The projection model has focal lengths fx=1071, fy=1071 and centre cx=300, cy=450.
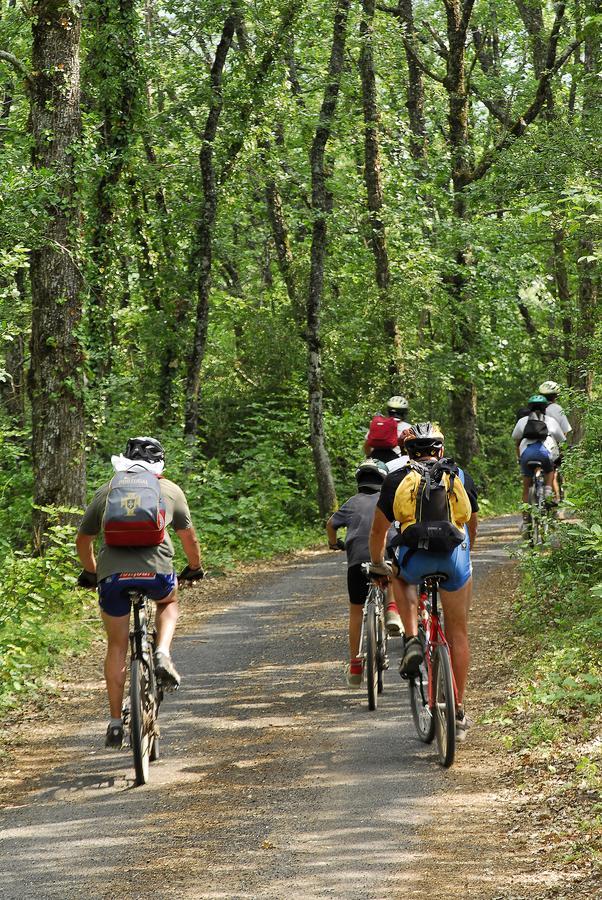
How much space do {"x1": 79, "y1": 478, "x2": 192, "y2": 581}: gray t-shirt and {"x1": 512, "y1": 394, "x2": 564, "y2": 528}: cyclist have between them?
304 inches

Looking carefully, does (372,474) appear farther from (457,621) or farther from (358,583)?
(457,621)

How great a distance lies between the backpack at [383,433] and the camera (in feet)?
30.2

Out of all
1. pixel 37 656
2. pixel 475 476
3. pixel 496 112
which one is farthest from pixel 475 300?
pixel 37 656

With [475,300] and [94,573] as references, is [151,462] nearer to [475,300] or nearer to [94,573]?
[94,573]

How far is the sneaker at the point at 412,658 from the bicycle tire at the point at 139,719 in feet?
5.56

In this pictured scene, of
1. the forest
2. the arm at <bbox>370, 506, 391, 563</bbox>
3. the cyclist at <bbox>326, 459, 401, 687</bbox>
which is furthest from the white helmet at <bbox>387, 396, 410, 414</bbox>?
the arm at <bbox>370, 506, 391, 563</bbox>

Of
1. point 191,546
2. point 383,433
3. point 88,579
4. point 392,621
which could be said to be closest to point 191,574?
point 191,546

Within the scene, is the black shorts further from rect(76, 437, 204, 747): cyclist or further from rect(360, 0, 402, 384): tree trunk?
rect(360, 0, 402, 384): tree trunk

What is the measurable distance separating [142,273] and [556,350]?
47.6 ft

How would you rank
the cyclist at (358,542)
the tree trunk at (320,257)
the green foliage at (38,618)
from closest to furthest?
the cyclist at (358,542)
the green foliage at (38,618)
the tree trunk at (320,257)

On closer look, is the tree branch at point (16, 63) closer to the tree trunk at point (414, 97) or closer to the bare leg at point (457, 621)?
the bare leg at point (457, 621)

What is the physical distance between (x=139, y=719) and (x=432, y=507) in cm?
224

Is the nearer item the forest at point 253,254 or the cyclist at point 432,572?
the cyclist at point 432,572

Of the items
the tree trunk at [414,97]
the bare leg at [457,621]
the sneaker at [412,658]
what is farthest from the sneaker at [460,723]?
the tree trunk at [414,97]
